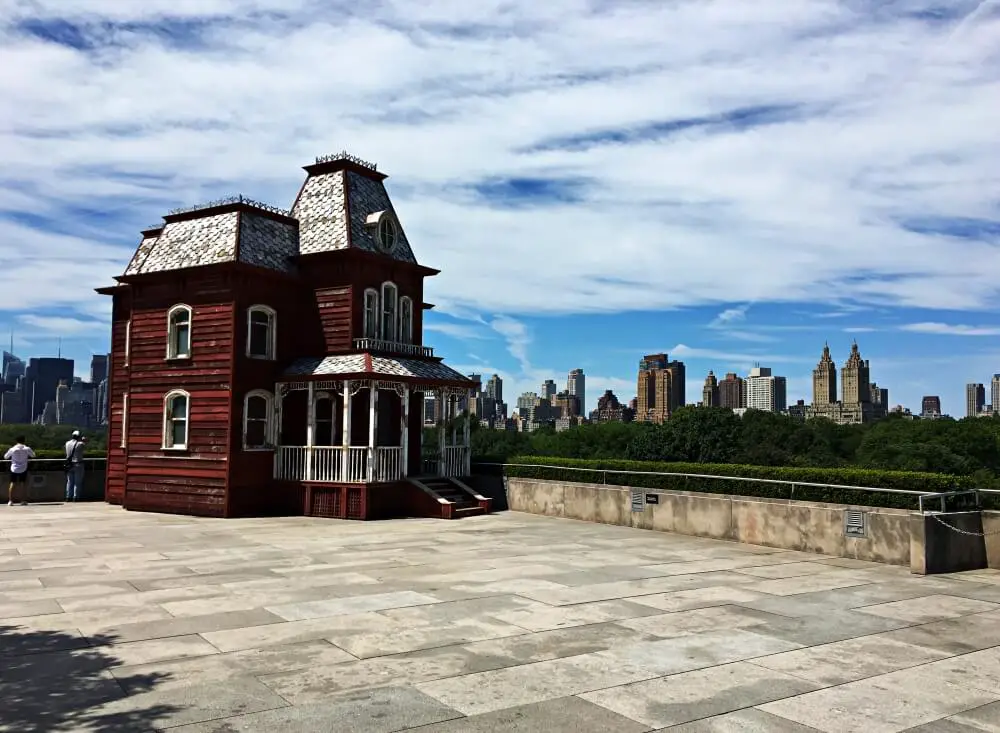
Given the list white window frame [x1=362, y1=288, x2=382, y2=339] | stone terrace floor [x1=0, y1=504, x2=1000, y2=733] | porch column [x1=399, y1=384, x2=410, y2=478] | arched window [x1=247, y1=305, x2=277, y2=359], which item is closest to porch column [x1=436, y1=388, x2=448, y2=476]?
porch column [x1=399, y1=384, x2=410, y2=478]

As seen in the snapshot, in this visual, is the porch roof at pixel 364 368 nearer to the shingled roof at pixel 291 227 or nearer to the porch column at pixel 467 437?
the porch column at pixel 467 437

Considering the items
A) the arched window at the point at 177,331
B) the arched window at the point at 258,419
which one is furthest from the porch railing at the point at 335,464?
the arched window at the point at 177,331

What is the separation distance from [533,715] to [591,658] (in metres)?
1.83

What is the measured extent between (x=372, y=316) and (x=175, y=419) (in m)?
6.43

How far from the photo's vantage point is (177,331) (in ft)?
77.4

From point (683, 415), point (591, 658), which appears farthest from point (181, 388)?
point (683, 415)

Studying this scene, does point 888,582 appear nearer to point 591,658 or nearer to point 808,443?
point 591,658

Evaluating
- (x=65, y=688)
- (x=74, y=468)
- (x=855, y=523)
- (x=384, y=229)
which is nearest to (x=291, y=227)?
(x=384, y=229)

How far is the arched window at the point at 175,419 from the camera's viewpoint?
23.2 m

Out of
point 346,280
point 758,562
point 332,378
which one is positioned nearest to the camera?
point 758,562

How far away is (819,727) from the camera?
21.1 feet

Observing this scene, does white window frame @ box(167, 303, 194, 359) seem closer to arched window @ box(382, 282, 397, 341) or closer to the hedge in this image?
arched window @ box(382, 282, 397, 341)

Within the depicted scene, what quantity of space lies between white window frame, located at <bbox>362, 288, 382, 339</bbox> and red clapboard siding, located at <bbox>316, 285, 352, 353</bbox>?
619mm

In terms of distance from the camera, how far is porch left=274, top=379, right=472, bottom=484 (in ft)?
72.2
